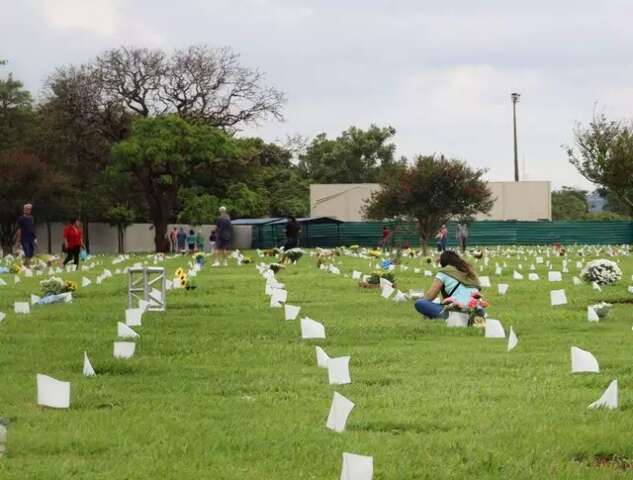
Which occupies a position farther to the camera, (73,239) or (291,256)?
(291,256)

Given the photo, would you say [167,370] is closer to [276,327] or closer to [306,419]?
[306,419]

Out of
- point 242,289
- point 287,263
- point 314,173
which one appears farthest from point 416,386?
point 314,173

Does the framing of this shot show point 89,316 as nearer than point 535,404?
No

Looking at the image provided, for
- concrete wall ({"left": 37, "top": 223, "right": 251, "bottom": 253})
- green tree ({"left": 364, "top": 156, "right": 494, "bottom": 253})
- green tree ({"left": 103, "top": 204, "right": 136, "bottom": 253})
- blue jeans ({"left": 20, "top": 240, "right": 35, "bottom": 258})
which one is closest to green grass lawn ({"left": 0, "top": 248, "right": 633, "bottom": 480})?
blue jeans ({"left": 20, "top": 240, "right": 35, "bottom": 258})

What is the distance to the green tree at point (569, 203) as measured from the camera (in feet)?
357

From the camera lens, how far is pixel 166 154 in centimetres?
5712

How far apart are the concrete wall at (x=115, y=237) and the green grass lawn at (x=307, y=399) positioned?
52667mm

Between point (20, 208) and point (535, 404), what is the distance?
5193cm

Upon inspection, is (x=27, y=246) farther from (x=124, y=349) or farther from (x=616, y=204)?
(x=616, y=204)

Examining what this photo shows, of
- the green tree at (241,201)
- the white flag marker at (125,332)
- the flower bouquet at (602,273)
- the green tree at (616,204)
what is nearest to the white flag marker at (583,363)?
the white flag marker at (125,332)

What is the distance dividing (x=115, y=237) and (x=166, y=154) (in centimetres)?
1948

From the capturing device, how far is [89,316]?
592 inches

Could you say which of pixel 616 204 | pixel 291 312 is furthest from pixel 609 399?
pixel 616 204

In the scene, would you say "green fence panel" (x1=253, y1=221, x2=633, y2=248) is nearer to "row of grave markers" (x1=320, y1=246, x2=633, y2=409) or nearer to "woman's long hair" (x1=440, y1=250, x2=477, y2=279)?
"row of grave markers" (x1=320, y1=246, x2=633, y2=409)
